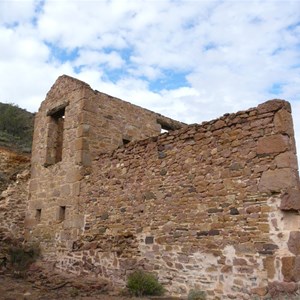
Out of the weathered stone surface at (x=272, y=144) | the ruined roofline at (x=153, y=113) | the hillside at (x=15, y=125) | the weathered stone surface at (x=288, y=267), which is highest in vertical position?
the hillside at (x=15, y=125)

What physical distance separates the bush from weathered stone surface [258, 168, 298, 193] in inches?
105

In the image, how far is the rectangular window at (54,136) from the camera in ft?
35.9

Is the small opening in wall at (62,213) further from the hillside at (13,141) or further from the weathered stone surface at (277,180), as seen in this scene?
the weathered stone surface at (277,180)

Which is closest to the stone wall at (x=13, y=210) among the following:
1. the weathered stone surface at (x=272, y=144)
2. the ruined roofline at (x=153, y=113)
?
the ruined roofline at (x=153, y=113)

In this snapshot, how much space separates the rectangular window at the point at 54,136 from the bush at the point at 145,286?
4944mm

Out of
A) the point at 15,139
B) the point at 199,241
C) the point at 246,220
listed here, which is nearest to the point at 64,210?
the point at 199,241

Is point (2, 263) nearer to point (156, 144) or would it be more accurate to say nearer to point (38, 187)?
point (38, 187)

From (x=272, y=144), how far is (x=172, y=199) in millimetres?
2243

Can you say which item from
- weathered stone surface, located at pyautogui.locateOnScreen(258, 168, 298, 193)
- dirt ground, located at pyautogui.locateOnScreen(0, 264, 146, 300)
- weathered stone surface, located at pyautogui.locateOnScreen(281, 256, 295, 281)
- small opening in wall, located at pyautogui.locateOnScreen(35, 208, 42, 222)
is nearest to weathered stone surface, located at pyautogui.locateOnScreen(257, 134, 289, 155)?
weathered stone surface, located at pyautogui.locateOnScreen(258, 168, 298, 193)

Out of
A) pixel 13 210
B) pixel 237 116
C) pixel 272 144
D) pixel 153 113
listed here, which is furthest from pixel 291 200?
pixel 13 210

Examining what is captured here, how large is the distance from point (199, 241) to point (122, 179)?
2.55 m

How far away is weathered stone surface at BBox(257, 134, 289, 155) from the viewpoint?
19.4 ft

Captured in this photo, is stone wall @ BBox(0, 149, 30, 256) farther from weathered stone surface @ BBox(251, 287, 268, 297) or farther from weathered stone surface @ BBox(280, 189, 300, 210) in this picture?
weathered stone surface @ BBox(280, 189, 300, 210)

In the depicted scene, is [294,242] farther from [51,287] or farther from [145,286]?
[51,287]
